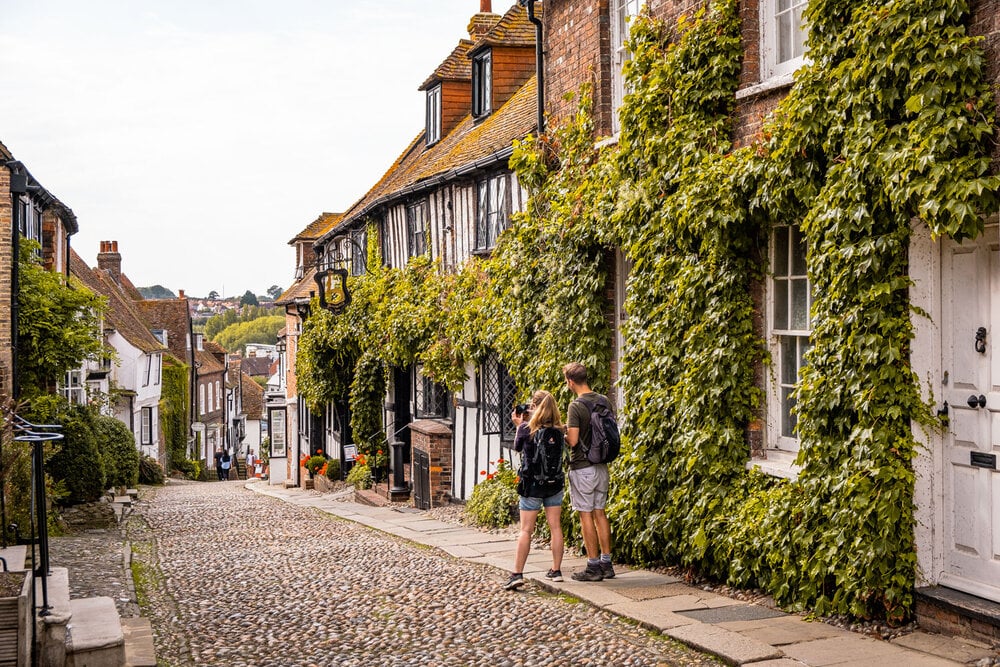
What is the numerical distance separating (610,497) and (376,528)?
5.07 metres

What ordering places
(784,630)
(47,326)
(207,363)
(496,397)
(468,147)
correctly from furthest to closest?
(207,363)
(468,147)
(496,397)
(47,326)
(784,630)

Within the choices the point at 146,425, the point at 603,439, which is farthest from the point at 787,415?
the point at 146,425

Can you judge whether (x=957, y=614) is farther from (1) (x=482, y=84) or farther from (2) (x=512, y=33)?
(1) (x=482, y=84)

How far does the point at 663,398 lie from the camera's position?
28.5 ft

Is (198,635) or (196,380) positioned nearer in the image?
(198,635)

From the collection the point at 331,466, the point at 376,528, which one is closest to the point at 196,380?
the point at 331,466

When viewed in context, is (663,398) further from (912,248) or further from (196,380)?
(196,380)

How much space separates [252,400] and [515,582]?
7063cm

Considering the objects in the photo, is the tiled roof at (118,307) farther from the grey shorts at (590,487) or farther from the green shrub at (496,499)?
the grey shorts at (590,487)

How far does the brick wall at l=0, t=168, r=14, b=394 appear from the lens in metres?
13.9

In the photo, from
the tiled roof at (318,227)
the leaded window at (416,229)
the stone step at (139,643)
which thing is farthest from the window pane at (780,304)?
the tiled roof at (318,227)

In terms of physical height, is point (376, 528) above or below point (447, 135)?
below

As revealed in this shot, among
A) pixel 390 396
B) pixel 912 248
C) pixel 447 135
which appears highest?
pixel 447 135

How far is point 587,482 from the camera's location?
27.4ft
